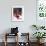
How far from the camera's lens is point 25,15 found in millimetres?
6387

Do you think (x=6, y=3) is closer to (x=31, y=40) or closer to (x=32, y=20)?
(x=32, y=20)

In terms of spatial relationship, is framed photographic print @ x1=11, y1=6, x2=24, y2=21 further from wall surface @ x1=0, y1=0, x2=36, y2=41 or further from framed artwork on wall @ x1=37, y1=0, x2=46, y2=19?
framed artwork on wall @ x1=37, y1=0, x2=46, y2=19

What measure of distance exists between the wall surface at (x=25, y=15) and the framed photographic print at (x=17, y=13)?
121 millimetres

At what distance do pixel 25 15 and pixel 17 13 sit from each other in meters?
0.33

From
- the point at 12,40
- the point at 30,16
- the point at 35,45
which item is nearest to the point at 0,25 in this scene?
the point at 12,40

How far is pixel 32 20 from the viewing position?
21.0ft

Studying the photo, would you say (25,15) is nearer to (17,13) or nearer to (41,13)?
(17,13)

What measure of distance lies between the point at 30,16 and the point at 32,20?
179 mm

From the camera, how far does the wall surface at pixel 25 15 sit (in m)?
6.35

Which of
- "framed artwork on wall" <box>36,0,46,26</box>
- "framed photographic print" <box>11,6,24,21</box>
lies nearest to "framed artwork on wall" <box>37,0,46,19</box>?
"framed artwork on wall" <box>36,0,46,26</box>

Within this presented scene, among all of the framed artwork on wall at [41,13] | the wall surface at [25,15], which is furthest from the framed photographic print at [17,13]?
the framed artwork on wall at [41,13]

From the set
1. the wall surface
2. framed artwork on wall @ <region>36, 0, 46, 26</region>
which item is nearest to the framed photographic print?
the wall surface

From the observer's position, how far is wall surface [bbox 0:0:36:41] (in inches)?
250

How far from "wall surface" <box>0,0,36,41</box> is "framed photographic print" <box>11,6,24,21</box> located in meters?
0.12
